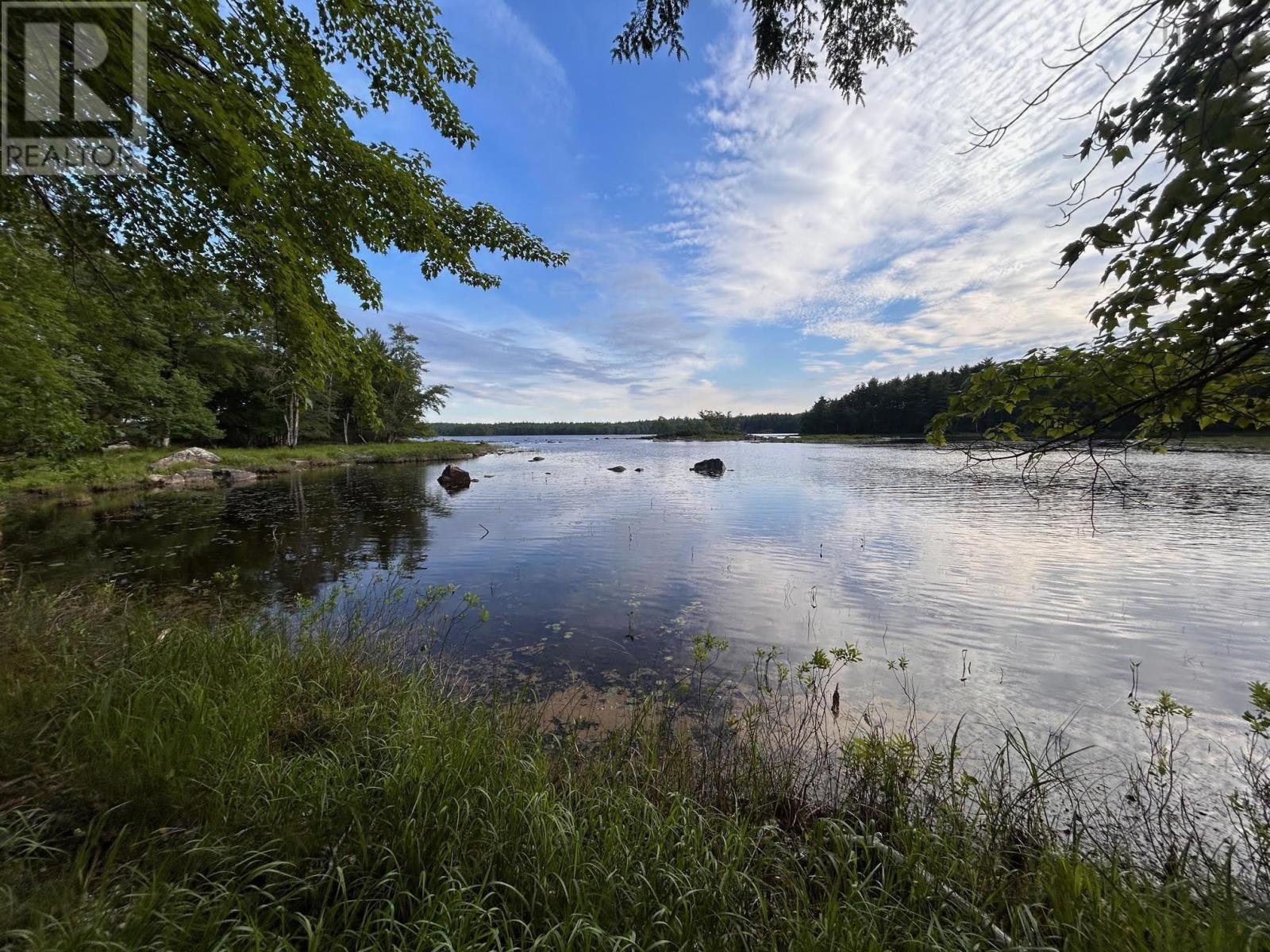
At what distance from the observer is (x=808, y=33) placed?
14.1 ft

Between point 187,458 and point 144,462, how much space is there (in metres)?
3.72

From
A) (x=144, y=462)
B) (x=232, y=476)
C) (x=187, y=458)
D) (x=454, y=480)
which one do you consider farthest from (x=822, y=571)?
(x=187, y=458)

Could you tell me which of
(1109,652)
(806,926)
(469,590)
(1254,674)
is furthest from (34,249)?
(1254,674)

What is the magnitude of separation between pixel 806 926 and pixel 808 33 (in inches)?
268

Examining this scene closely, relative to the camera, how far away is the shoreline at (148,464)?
972cm

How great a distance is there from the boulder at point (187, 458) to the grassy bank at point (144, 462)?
1.55ft

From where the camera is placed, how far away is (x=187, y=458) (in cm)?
3084

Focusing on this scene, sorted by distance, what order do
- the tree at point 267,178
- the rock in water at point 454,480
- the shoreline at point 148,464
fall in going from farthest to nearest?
the rock in water at point 454,480, the shoreline at point 148,464, the tree at point 267,178

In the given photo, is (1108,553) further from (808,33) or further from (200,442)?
(200,442)

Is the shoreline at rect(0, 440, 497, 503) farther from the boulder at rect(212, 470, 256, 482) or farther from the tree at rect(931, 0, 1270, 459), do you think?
the tree at rect(931, 0, 1270, 459)

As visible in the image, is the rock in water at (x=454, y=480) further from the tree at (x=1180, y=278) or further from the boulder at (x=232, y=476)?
the tree at (x=1180, y=278)

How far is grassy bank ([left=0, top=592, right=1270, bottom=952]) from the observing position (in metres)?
2.17

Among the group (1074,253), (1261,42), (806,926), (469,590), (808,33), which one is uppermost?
(808,33)

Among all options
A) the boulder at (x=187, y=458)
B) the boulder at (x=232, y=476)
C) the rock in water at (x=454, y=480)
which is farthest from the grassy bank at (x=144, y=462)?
the rock in water at (x=454, y=480)
